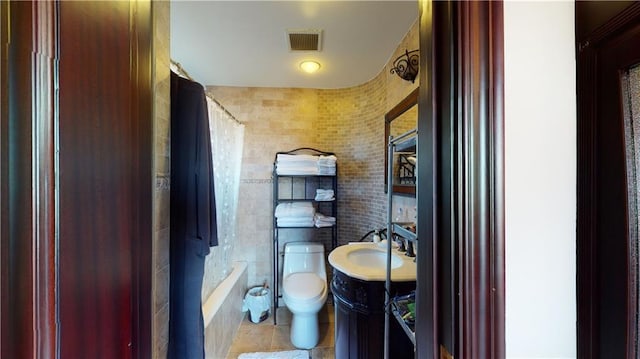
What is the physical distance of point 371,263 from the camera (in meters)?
1.92

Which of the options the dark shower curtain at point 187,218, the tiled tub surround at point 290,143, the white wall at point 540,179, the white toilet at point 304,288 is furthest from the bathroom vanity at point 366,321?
the tiled tub surround at point 290,143

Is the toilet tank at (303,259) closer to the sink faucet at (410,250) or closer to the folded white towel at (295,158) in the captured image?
the folded white towel at (295,158)

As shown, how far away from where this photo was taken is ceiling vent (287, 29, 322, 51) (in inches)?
72.2

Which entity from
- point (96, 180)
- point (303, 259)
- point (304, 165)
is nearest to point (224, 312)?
point (303, 259)

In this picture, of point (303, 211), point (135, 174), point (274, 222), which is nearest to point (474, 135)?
point (135, 174)

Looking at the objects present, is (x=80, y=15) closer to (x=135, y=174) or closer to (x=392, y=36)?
(x=135, y=174)

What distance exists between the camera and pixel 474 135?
466 mm

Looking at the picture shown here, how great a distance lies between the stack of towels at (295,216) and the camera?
2.59m

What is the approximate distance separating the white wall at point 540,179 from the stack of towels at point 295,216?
2166 millimetres

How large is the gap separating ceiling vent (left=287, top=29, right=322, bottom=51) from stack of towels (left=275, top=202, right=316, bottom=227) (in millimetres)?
1402

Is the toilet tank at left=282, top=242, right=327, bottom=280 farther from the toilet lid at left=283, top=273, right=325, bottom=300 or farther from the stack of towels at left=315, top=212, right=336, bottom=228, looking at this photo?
the stack of towels at left=315, top=212, right=336, bottom=228

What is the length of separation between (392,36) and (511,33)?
1557mm

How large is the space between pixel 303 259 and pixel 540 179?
2.40 meters

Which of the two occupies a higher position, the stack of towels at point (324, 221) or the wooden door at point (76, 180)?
the wooden door at point (76, 180)
